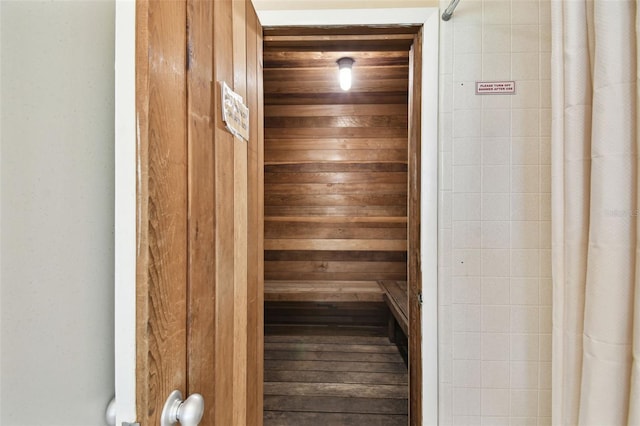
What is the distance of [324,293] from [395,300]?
76 cm

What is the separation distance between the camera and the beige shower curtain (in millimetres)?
709

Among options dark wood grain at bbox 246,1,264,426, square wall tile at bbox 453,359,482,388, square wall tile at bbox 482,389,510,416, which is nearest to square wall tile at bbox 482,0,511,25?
dark wood grain at bbox 246,1,264,426

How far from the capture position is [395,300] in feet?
8.16

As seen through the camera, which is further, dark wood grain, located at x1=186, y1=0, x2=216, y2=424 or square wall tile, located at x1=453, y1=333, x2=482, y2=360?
Answer: square wall tile, located at x1=453, y1=333, x2=482, y2=360

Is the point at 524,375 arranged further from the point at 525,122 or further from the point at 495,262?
the point at 525,122

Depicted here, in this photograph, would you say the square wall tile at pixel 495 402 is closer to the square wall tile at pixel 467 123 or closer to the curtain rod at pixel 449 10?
the square wall tile at pixel 467 123

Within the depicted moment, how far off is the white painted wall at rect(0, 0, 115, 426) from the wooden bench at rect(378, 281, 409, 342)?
1819mm

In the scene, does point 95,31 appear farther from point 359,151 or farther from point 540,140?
point 359,151

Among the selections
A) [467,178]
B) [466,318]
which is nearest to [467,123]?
[467,178]

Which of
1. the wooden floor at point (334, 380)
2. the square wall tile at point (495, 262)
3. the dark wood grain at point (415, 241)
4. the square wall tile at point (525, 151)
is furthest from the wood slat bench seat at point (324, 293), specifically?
the square wall tile at point (525, 151)

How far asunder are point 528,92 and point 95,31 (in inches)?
54.7

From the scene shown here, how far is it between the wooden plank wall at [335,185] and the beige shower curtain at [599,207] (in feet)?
7.53

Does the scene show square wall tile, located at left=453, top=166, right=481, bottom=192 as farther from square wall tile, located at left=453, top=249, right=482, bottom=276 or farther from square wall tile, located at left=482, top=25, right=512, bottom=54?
square wall tile, located at left=482, top=25, right=512, bottom=54

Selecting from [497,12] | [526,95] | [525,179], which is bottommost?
[525,179]
